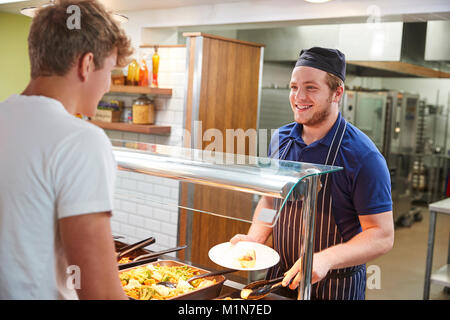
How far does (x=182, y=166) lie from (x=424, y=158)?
7.57 meters

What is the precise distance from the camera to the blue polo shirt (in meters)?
2.04

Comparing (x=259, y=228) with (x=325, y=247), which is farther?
(x=325, y=247)

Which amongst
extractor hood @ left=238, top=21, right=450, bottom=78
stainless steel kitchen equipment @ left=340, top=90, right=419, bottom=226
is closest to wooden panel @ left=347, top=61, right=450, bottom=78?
extractor hood @ left=238, top=21, right=450, bottom=78

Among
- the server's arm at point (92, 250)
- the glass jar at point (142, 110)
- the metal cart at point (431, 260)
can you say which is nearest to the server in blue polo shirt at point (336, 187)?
the server's arm at point (92, 250)

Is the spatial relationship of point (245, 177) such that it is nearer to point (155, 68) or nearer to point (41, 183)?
point (41, 183)

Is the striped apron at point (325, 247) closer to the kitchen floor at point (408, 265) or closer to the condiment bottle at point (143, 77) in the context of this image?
the kitchen floor at point (408, 265)

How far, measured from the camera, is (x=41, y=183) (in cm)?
101

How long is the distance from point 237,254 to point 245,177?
0.49 m

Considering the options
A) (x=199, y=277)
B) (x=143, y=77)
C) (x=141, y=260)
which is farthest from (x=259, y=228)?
(x=143, y=77)

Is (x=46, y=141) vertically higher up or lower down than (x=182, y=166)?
higher up

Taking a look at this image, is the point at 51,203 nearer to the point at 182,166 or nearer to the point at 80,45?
the point at 80,45

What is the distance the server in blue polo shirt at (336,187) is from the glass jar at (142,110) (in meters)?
2.45
